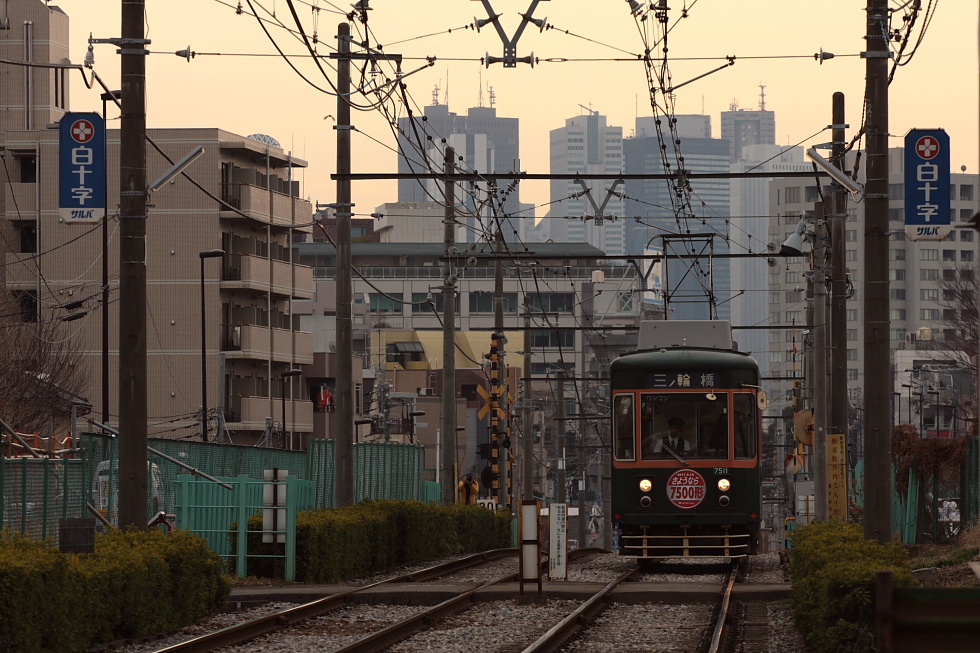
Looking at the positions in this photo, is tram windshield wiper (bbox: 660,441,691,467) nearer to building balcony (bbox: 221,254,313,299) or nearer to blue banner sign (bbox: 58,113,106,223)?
blue banner sign (bbox: 58,113,106,223)

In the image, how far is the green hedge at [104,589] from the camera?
1157 centimetres

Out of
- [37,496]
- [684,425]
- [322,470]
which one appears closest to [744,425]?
[684,425]

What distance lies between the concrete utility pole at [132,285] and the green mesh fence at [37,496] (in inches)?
87.3

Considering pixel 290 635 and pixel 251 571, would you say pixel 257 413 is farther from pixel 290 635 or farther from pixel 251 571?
pixel 290 635

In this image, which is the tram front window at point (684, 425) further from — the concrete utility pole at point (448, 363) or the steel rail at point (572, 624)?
the concrete utility pole at point (448, 363)

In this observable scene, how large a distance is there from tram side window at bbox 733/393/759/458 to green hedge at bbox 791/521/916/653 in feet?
24.9

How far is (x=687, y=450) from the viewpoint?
22266mm

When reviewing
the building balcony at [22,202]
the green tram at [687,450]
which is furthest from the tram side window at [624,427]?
the building balcony at [22,202]

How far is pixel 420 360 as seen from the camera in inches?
4267

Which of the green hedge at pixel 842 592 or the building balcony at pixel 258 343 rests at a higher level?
the building balcony at pixel 258 343

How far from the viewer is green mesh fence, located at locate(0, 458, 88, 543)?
17.7 metres

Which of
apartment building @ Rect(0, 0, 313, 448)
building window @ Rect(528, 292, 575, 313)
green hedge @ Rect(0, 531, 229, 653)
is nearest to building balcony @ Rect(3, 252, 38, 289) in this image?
apartment building @ Rect(0, 0, 313, 448)

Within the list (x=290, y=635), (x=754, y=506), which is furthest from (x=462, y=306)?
(x=290, y=635)

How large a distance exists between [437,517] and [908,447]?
9.20 m
